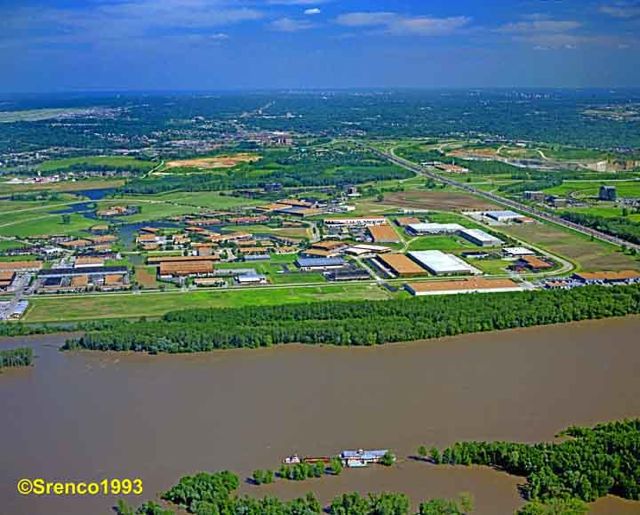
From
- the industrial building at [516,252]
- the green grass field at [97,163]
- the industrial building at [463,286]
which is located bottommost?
the industrial building at [463,286]

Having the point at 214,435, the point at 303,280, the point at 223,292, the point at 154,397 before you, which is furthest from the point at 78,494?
the point at 303,280

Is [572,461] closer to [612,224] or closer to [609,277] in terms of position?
[609,277]

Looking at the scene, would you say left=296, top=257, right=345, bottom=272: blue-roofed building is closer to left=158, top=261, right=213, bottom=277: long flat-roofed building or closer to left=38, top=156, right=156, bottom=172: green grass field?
left=158, top=261, right=213, bottom=277: long flat-roofed building

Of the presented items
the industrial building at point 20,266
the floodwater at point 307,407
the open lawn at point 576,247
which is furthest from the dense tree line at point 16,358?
the open lawn at point 576,247

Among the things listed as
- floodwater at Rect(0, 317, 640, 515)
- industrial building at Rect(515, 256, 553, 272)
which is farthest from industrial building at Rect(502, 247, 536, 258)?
floodwater at Rect(0, 317, 640, 515)

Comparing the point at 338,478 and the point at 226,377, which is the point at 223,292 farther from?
the point at 338,478

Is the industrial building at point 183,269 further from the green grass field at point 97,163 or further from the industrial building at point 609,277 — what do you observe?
the green grass field at point 97,163
